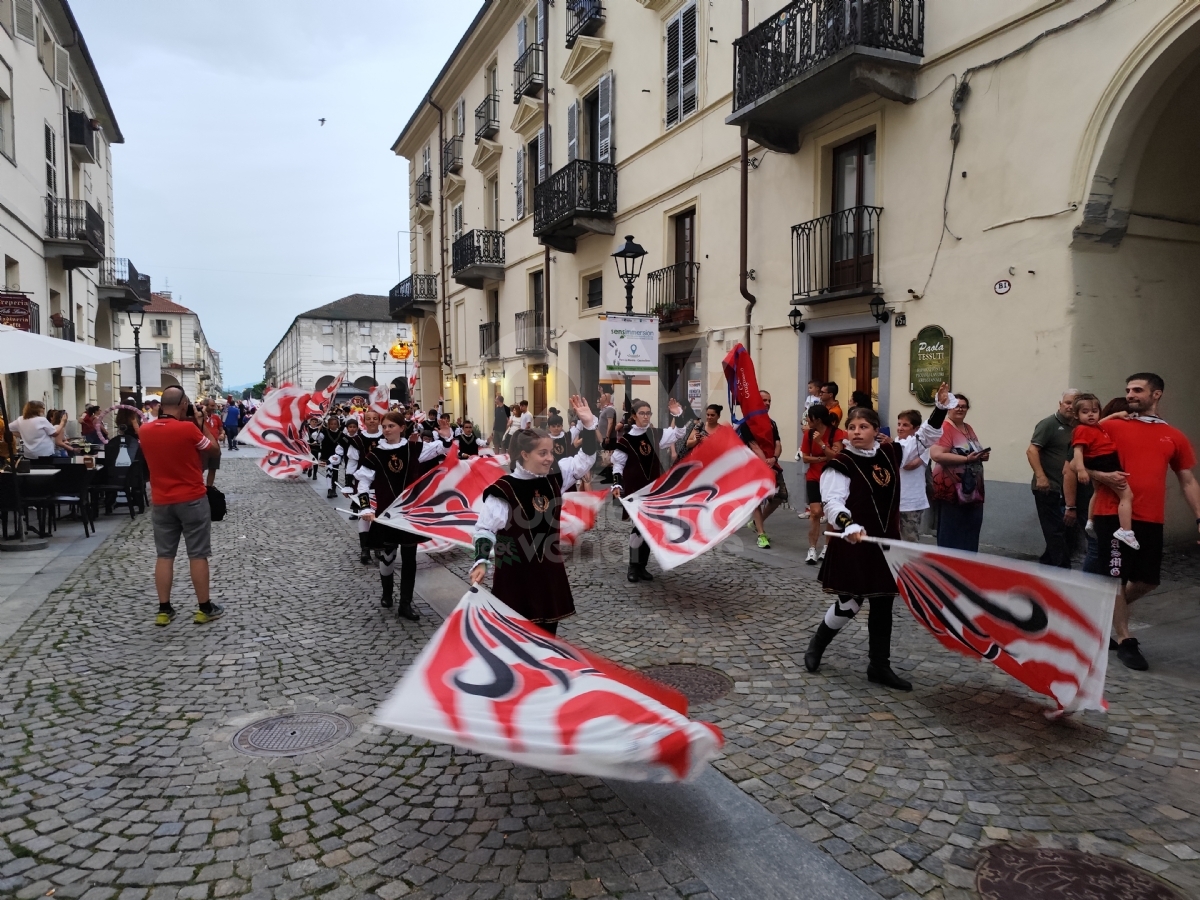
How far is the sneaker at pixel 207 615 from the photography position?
664 centimetres

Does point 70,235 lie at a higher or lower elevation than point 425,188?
lower

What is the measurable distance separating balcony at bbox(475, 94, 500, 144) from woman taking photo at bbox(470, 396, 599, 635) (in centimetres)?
2365

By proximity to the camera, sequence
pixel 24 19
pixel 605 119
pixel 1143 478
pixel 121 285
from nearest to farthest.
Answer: pixel 1143 478
pixel 24 19
pixel 605 119
pixel 121 285

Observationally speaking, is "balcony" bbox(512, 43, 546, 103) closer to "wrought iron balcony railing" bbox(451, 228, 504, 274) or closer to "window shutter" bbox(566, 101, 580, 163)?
"window shutter" bbox(566, 101, 580, 163)

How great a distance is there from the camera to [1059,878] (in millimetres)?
3000

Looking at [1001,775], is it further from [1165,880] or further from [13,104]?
[13,104]

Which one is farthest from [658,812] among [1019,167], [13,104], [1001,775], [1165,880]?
[13,104]

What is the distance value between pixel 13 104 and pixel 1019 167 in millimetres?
20666

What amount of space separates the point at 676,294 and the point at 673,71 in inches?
184

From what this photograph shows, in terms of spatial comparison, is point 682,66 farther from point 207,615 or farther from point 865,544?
point 207,615

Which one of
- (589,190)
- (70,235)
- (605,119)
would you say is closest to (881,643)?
(589,190)

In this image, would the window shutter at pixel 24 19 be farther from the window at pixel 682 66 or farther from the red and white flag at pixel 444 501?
the red and white flag at pixel 444 501

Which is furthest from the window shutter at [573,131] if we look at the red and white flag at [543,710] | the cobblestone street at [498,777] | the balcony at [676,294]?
the red and white flag at [543,710]

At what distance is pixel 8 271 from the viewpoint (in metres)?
17.2
